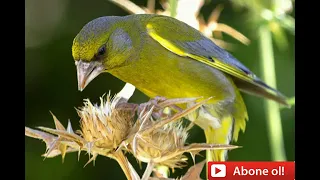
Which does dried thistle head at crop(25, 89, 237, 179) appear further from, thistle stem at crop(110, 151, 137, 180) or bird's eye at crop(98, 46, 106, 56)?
bird's eye at crop(98, 46, 106, 56)

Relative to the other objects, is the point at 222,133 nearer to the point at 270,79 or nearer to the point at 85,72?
the point at 270,79

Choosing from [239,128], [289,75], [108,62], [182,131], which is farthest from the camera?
[239,128]

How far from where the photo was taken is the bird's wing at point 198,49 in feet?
6.58

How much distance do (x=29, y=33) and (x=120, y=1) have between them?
1.05 ft

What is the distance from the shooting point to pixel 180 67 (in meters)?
1.97

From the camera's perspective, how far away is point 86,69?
5.73ft

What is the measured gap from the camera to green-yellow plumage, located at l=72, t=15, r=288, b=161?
1.93 metres

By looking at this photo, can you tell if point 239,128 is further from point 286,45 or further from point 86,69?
point 86,69

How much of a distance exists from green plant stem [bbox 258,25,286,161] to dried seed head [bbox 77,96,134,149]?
0.59 meters

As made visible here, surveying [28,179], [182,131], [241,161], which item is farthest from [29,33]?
[241,161]

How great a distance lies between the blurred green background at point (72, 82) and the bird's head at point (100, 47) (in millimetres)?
144

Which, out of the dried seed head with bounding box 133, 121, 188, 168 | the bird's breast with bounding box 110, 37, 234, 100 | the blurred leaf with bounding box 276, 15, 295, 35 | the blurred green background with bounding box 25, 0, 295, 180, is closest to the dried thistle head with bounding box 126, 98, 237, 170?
the dried seed head with bounding box 133, 121, 188, 168

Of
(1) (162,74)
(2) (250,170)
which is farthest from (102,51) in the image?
(2) (250,170)

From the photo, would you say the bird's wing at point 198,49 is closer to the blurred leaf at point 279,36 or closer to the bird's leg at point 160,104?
the blurred leaf at point 279,36
